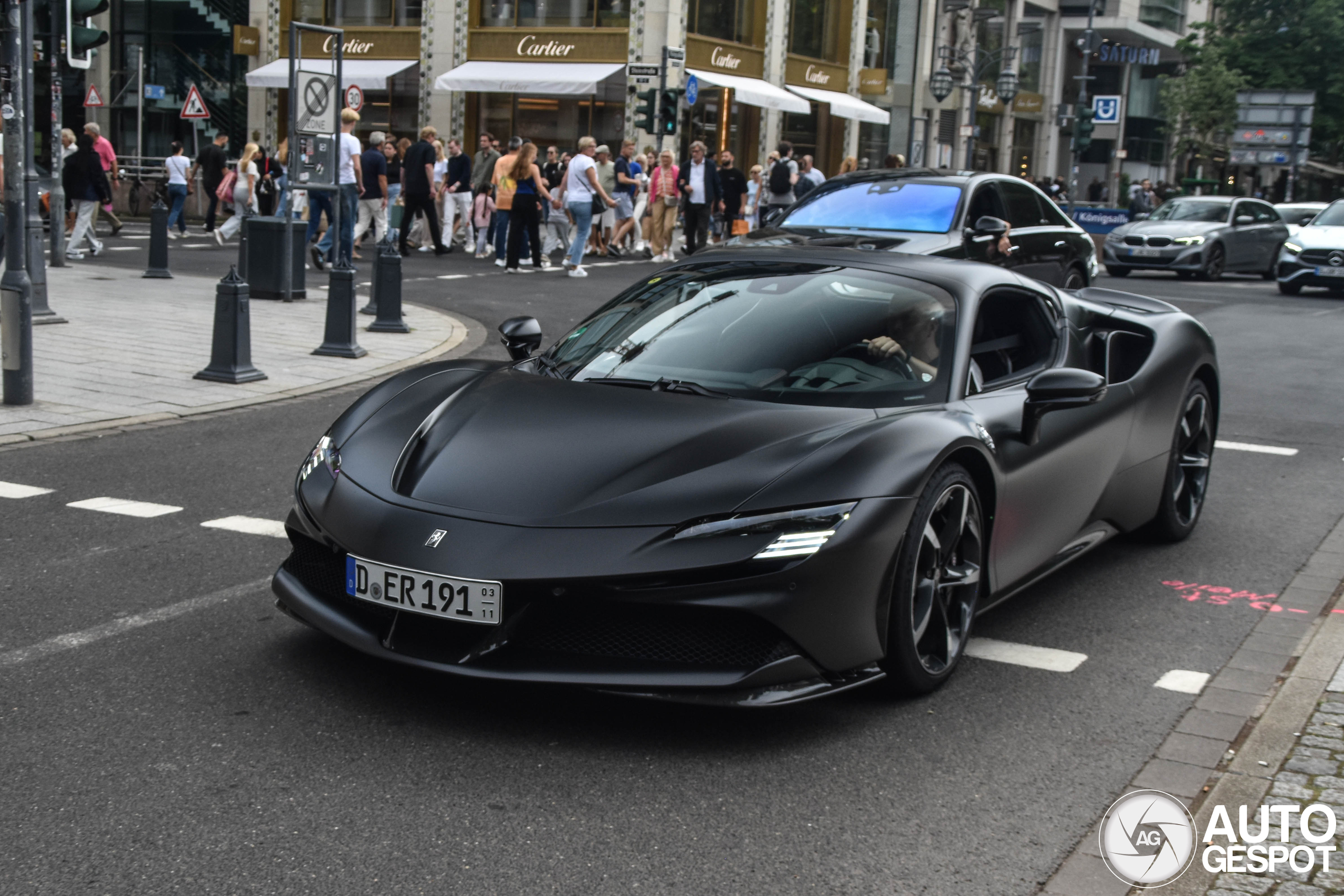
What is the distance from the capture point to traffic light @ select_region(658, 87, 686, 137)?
2745 centimetres

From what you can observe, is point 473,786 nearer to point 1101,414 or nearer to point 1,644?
point 1,644

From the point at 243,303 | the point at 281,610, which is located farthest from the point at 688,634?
the point at 243,303

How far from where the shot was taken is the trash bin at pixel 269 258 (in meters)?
15.0

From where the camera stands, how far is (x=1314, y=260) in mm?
22547

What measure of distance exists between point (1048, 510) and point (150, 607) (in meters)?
2.96

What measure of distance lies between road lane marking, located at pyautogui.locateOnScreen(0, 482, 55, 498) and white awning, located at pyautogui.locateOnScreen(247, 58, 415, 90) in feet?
115

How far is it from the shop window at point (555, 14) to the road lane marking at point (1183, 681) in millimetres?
35377

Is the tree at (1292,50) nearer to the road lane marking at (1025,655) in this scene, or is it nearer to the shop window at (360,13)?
the shop window at (360,13)

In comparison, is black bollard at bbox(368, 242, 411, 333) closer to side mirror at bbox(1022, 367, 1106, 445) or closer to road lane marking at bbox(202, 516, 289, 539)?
road lane marking at bbox(202, 516, 289, 539)

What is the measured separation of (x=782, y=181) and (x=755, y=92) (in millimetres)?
15978

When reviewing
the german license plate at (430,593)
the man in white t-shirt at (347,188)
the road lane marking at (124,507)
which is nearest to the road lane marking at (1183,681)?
the german license plate at (430,593)

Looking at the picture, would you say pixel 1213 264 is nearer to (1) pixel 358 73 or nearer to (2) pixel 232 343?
(2) pixel 232 343

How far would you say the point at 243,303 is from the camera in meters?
9.88

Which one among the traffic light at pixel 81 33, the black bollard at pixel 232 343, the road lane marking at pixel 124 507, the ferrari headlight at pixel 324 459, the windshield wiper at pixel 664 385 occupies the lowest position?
the road lane marking at pixel 124 507
